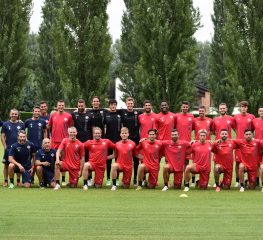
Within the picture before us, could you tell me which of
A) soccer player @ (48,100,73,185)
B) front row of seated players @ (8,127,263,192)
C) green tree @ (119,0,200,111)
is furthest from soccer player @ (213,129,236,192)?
green tree @ (119,0,200,111)

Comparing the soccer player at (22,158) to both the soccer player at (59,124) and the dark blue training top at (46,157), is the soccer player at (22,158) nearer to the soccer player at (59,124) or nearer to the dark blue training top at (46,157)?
the dark blue training top at (46,157)

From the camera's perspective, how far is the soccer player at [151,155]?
11992mm

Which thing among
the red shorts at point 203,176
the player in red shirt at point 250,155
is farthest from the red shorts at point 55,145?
the player in red shirt at point 250,155

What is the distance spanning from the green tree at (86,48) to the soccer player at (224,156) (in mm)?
17747

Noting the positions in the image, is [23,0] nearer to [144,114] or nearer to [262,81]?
[262,81]

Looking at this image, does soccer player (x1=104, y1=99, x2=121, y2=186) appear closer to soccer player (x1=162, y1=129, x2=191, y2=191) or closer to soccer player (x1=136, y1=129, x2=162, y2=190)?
soccer player (x1=136, y1=129, x2=162, y2=190)

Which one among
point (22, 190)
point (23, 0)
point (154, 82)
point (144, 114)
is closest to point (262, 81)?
point (154, 82)

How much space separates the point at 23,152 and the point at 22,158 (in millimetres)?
129

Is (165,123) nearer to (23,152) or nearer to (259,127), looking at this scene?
(259,127)

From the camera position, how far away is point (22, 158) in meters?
12.3

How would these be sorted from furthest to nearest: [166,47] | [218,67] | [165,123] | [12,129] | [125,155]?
[218,67]
[166,47]
[165,123]
[12,129]
[125,155]

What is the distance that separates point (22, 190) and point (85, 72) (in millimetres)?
18663

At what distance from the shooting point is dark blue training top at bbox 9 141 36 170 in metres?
12.2

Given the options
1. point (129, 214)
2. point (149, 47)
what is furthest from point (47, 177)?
point (149, 47)
